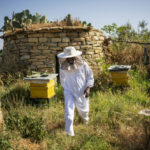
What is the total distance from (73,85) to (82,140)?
1.21m

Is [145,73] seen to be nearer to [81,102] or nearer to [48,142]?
[81,102]

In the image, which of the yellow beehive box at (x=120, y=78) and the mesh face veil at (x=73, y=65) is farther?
the yellow beehive box at (x=120, y=78)

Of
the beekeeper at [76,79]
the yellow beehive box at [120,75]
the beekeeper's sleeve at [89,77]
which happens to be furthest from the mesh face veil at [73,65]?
the yellow beehive box at [120,75]

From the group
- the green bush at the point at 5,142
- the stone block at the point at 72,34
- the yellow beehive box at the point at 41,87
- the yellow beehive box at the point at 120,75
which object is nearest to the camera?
the green bush at the point at 5,142

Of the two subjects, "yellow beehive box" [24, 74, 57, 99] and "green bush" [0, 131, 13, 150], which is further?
"yellow beehive box" [24, 74, 57, 99]

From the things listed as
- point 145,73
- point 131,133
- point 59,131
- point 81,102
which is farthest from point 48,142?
point 145,73

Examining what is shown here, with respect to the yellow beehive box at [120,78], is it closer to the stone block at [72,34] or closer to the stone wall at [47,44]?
the stone wall at [47,44]

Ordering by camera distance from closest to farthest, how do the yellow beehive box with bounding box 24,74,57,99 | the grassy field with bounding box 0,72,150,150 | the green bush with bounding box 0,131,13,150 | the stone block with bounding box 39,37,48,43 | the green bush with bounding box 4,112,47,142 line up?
the green bush with bounding box 0,131,13,150 → the grassy field with bounding box 0,72,150,150 → the green bush with bounding box 4,112,47,142 → the yellow beehive box with bounding box 24,74,57,99 → the stone block with bounding box 39,37,48,43

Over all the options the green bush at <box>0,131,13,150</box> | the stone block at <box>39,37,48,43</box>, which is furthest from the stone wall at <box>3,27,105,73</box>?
the green bush at <box>0,131,13,150</box>

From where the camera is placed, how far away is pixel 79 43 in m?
7.76

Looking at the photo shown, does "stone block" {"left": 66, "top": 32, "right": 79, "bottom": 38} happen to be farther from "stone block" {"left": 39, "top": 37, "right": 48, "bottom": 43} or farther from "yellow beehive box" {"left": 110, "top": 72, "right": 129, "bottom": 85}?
"yellow beehive box" {"left": 110, "top": 72, "right": 129, "bottom": 85}

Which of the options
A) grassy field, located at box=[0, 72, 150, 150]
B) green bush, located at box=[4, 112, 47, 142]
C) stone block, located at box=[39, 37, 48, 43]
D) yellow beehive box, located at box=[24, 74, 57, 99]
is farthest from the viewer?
stone block, located at box=[39, 37, 48, 43]

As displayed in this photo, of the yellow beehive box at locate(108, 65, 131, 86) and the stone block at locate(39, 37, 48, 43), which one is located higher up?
the stone block at locate(39, 37, 48, 43)

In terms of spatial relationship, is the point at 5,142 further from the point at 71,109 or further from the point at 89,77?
the point at 89,77
